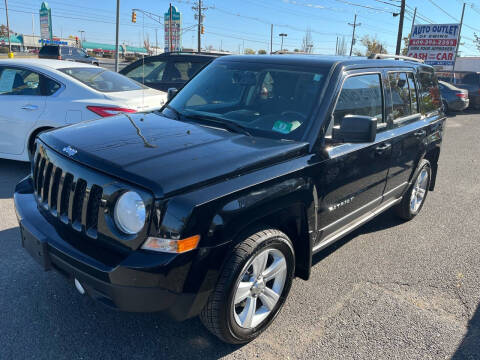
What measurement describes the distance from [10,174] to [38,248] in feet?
13.0

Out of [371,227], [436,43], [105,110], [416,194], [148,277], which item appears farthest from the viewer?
[436,43]

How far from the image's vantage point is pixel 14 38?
237ft

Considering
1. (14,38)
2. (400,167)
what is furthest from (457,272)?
(14,38)

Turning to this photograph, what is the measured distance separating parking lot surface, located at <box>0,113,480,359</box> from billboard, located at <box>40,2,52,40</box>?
131 ft

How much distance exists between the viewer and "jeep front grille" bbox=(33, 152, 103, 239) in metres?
2.36

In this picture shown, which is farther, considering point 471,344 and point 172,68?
point 172,68

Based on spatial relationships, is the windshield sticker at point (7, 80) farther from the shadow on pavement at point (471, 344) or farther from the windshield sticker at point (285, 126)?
the shadow on pavement at point (471, 344)

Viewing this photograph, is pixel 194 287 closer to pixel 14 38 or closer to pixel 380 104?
pixel 380 104

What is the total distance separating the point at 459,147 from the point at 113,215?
10.0m

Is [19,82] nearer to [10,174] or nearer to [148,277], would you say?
[10,174]

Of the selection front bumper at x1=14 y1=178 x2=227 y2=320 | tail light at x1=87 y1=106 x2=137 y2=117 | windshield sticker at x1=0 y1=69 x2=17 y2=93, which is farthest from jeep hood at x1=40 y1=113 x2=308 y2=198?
windshield sticker at x1=0 y1=69 x2=17 y2=93

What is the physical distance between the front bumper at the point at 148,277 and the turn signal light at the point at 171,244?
3 cm

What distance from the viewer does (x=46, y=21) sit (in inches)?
1512

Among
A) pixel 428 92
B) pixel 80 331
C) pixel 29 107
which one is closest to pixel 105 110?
pixel 29 107
